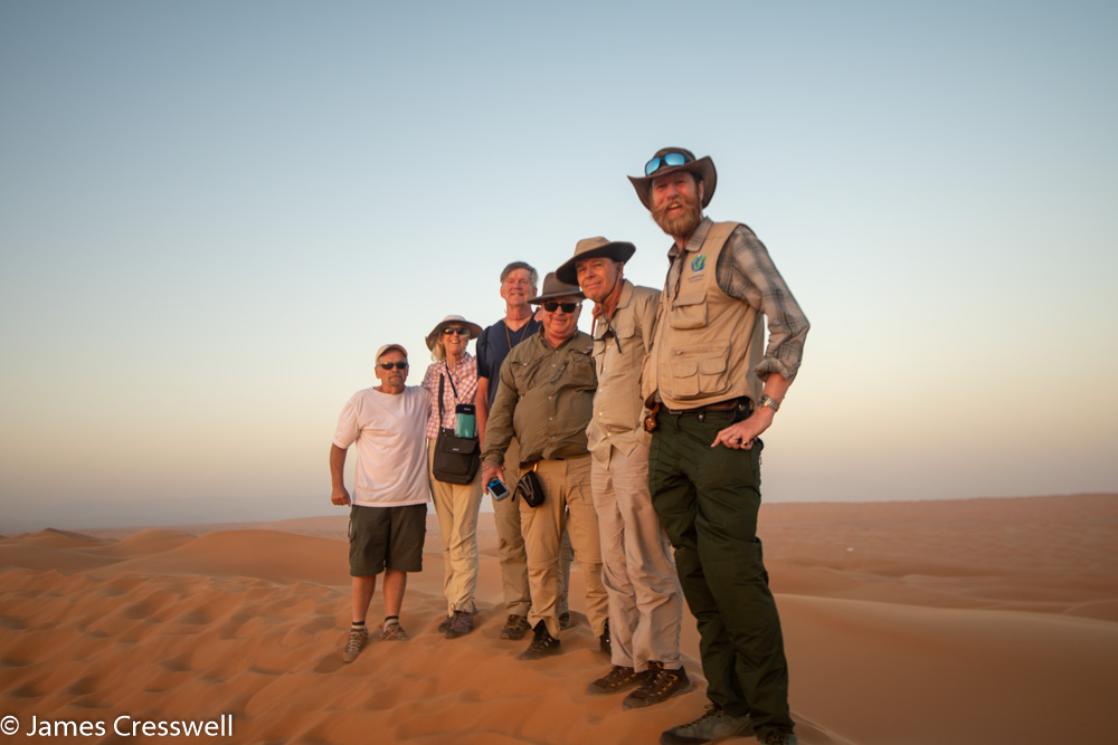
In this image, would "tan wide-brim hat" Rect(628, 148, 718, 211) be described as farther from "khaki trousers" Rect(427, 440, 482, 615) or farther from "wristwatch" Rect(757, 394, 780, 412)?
"khaki trousers" Rect(427, 440, 482, 615)

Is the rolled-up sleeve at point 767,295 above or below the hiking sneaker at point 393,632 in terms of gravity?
above

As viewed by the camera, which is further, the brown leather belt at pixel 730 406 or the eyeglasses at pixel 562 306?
the eyeglasses at pixel 562 306

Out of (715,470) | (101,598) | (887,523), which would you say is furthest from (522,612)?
(887,523)

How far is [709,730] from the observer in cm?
299

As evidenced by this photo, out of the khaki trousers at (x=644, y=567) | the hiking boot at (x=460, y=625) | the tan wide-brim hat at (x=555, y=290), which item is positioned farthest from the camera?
the hiking boot at (x=460, y=625)

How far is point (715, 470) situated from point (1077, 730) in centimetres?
322

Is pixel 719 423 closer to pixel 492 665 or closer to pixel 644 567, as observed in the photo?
pixel 644 567

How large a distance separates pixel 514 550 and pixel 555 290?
1929 millimetres

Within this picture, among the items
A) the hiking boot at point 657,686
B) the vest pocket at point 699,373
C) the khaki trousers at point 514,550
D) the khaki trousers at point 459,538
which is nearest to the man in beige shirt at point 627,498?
the hiking boot at point 657,686

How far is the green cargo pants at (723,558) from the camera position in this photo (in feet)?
9.33

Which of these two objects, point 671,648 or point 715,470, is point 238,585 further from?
point 715,470

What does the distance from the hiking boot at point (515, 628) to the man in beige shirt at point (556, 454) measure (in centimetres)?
41

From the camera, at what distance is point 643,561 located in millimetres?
3504

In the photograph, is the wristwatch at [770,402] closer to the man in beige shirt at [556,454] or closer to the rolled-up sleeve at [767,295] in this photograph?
the rolled-up sleeve at [767,295]
